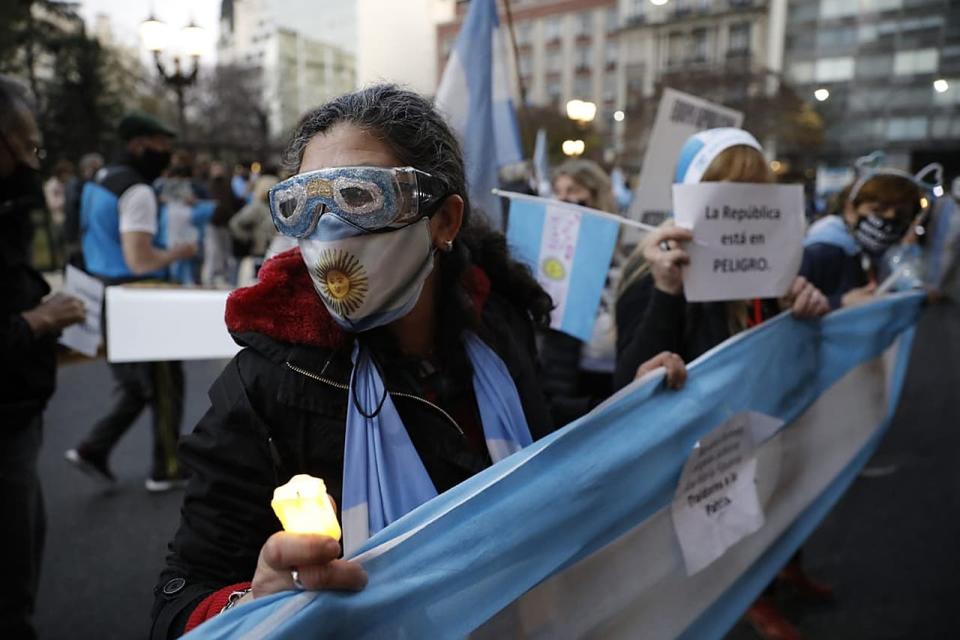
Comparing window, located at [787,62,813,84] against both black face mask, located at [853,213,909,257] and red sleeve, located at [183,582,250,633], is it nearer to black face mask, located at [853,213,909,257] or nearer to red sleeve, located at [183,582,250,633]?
black face mask, located at [853,213,909,257]

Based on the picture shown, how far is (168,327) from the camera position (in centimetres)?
298

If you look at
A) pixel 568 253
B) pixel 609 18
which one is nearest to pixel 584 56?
pixel 609 18

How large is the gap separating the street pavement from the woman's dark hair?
852 mm

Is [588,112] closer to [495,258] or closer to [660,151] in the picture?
[660,151]

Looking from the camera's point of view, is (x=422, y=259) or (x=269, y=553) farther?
(x=422, y=259)

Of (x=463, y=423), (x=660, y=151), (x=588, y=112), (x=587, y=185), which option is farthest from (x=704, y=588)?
(x=588, y=112)

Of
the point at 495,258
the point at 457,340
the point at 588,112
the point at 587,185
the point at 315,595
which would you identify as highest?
the point at 588,112

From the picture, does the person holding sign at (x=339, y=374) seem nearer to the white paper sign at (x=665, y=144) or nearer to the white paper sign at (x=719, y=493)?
the white paper sign at (x=719, y=493)

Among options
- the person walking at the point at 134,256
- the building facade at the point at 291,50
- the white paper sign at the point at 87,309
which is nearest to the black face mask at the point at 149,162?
the person walking at the point at 134,256

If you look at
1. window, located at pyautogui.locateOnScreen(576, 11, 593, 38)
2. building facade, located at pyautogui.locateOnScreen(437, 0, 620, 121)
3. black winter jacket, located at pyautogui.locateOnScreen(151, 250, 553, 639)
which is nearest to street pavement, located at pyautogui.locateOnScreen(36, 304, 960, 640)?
black winter jacket, located at pyautogui.locateOnScreen(151, 250, 553, 639)

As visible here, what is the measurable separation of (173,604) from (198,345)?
1986 mm

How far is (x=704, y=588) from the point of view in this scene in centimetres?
183

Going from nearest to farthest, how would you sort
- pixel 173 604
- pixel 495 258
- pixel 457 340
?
pixel 173 604
pixel 457 340
pixel 495 258

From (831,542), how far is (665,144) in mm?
2316
